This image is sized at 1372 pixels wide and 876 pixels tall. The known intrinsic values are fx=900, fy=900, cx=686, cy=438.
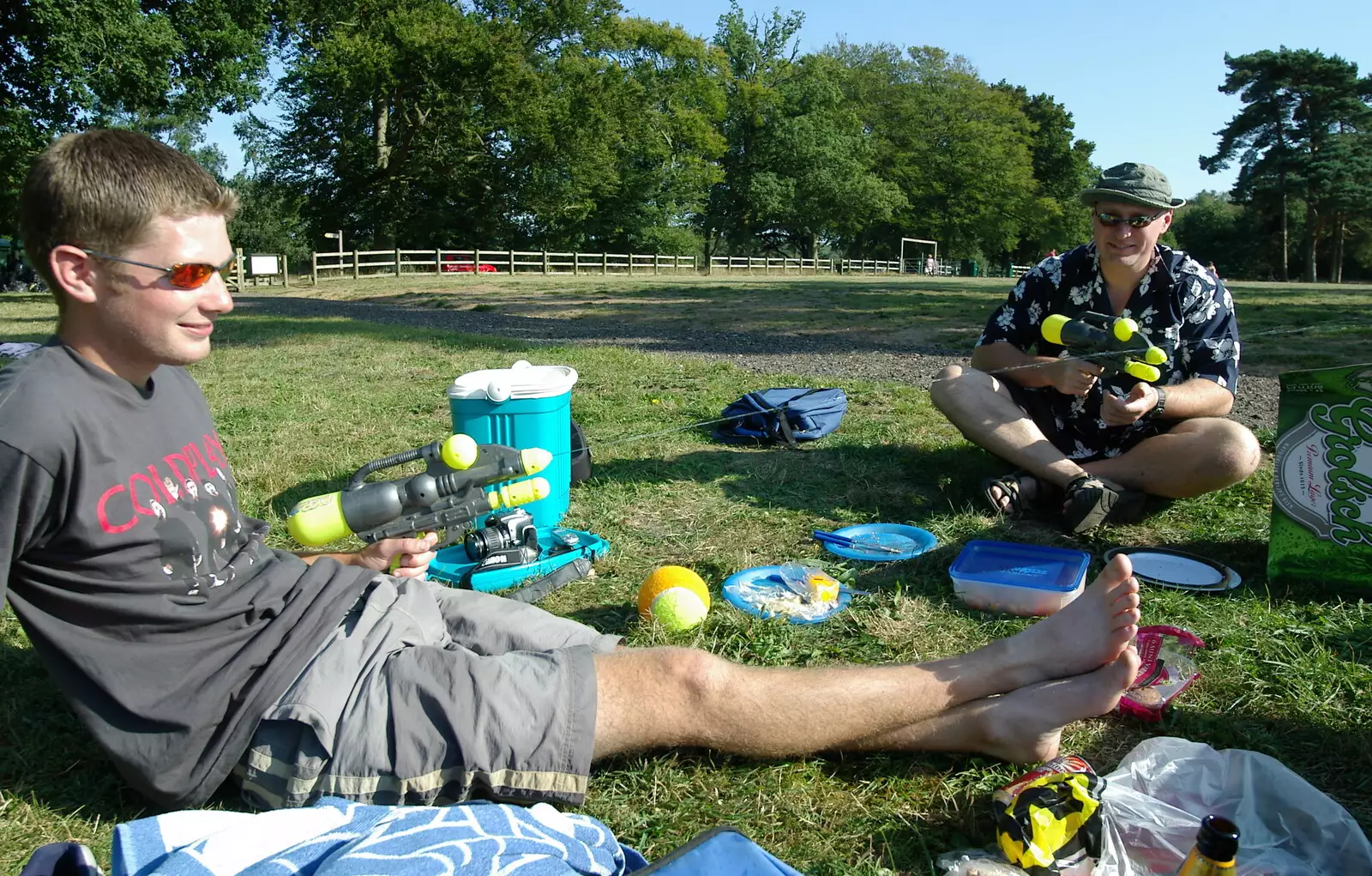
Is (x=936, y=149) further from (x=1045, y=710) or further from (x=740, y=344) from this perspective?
(x=1045, y=710)

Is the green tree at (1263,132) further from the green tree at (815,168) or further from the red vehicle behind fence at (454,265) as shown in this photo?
the red vehicle behind fence at (454,265)

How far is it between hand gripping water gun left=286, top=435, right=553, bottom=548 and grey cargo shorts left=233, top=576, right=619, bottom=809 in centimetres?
54

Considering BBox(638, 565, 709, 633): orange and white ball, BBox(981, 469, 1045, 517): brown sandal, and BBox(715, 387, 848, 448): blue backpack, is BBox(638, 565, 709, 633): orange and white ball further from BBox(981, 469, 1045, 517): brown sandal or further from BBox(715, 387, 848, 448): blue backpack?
BBox(715, 387, 848, 448): blue backpack

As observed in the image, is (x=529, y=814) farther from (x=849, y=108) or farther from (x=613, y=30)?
(x=849, y=108)

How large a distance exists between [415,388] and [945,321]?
8.17 metres

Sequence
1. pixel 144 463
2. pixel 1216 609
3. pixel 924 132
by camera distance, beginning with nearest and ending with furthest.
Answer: pixel 144 463, pixel 1216 609, pixel 924 132

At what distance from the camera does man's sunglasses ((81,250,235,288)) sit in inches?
74.2

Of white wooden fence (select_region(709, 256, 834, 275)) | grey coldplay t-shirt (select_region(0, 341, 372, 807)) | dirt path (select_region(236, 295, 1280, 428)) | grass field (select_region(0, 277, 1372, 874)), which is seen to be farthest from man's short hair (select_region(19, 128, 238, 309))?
white wooden fence (select_region(709, 256, 834, 275))

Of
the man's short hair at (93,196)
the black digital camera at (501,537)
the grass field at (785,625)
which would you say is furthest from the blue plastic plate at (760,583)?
the man's short hair at (93,196)

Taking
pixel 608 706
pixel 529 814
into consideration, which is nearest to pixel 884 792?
pixel 608 706

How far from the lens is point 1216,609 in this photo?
290 centimetres

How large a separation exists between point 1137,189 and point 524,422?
2.66 metres

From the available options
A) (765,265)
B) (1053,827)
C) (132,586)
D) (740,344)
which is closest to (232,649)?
(132,586)

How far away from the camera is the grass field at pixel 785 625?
2.01m
